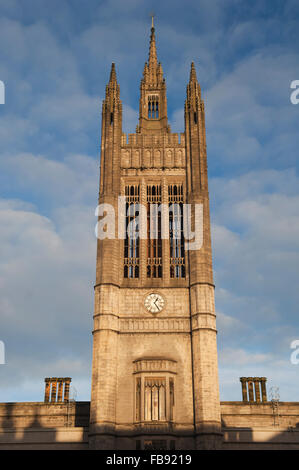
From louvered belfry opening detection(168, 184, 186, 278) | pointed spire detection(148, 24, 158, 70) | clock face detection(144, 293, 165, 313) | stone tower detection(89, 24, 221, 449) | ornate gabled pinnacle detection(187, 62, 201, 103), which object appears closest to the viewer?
stone tower detection(89, 24, 221, 449)

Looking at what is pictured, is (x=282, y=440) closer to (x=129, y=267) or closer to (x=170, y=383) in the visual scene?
(x=170, y=383)

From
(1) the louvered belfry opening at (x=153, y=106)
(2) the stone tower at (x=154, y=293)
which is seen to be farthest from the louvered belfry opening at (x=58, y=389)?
(1) the louvered belfry opening at (x=153, y=106)

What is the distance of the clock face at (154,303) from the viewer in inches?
2180

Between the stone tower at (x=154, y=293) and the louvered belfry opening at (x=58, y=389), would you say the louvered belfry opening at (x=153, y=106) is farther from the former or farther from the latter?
the louvered belfry opening at (x=58, y=389)

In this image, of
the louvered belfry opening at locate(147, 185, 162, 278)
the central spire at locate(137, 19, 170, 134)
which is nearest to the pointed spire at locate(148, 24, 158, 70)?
the central spire at locate(137, 19, 170, 134)

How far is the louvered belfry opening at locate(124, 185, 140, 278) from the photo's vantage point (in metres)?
58.2

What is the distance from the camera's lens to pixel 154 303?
55.8 metres

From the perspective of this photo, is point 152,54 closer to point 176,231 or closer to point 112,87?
point 112,87

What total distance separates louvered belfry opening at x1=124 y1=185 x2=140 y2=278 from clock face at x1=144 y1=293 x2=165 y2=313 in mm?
3177

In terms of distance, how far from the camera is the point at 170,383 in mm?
51125

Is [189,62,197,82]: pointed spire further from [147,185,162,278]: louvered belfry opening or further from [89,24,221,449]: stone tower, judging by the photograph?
[147,185,162,278]: louvered belfry opening

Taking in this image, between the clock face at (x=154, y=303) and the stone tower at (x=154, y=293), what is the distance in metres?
0.10
